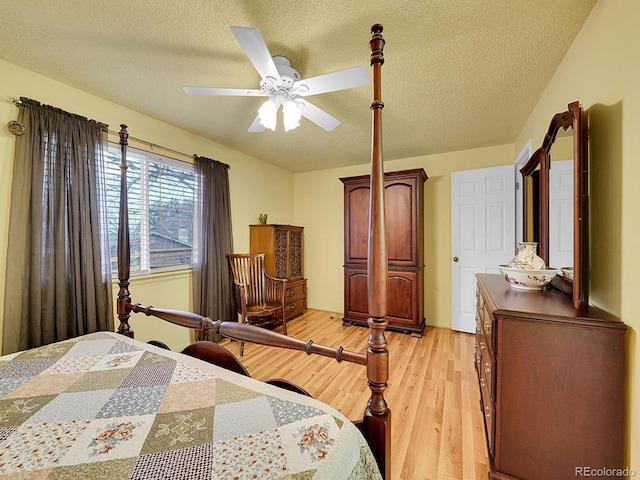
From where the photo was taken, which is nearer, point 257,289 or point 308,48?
point 308,48

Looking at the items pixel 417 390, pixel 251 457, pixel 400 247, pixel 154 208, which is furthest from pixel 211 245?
pixel 251 457

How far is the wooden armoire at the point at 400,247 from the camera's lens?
3367 mm

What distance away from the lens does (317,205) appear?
4617 millimetres

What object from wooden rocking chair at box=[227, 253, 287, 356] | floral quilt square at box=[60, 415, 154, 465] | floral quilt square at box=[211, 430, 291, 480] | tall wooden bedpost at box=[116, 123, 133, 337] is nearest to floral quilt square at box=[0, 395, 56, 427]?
floral quilt square at box=[60, 415, 154, 465]

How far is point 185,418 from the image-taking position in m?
0.86

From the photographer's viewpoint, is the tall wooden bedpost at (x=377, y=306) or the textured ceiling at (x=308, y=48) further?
the textured ceiling at (x=308, y=48)

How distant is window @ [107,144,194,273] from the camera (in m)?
2.34

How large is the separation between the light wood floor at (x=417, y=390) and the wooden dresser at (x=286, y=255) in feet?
2.01

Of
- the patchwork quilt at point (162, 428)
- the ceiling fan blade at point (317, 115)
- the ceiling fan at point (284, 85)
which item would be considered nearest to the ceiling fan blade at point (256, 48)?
the ceiling fan at point (284, 85)

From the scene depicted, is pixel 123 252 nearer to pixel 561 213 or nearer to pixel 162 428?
pixel 162 428

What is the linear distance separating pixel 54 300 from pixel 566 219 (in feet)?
11.0

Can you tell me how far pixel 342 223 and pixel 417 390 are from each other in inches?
107

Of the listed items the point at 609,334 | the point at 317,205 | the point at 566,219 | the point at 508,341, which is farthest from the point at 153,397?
the point at 317,205

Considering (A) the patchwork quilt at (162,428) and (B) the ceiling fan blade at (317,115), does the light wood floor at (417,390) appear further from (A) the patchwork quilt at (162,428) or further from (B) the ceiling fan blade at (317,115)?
(B) the ceiling fan blade at (317,115)
